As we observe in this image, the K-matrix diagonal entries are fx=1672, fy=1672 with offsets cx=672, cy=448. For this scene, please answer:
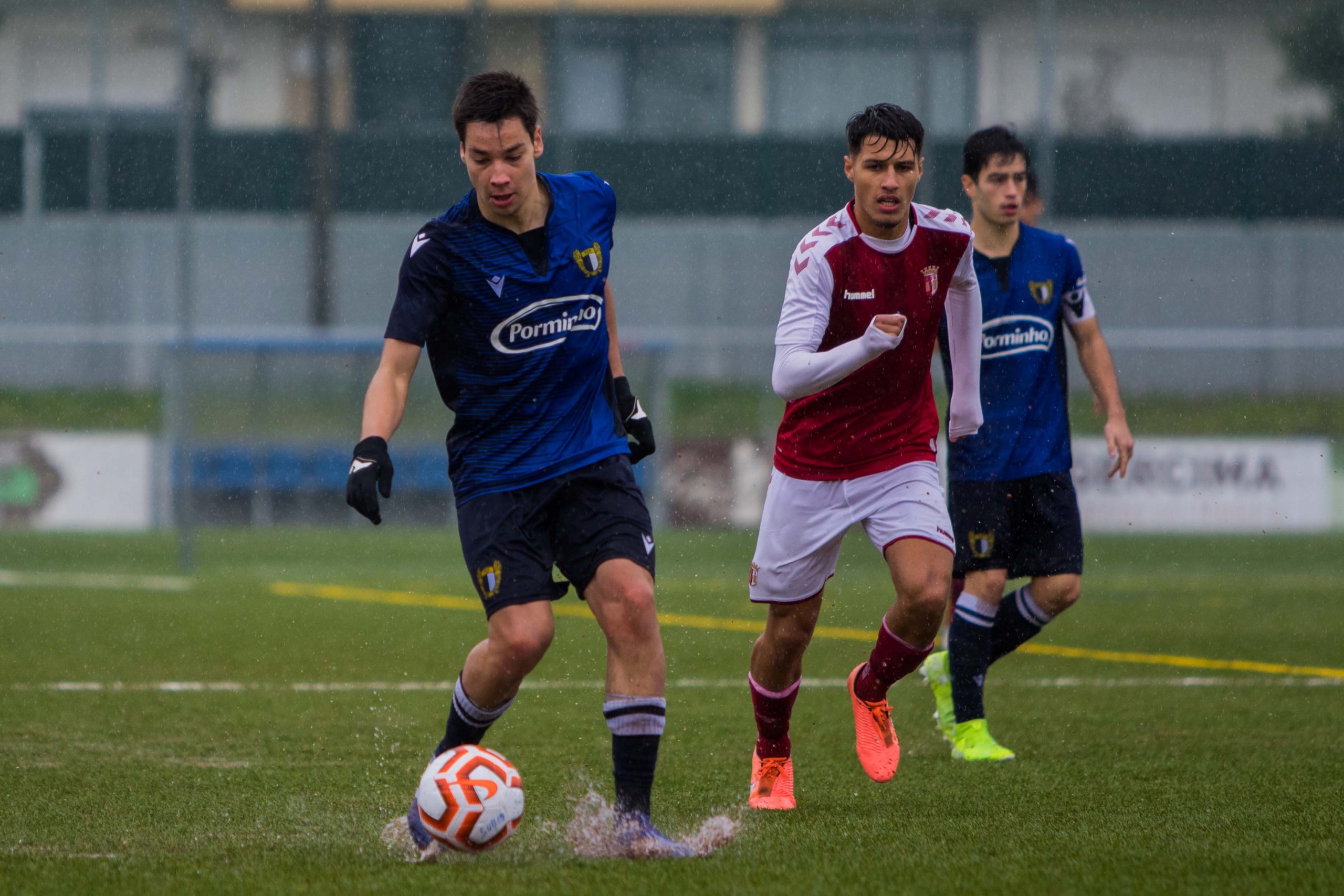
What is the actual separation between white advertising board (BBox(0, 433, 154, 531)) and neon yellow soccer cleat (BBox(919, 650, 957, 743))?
12331 mm

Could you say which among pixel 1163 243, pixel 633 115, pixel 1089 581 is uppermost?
pixel 633 115

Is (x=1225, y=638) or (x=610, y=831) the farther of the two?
(x=1225, y=638)

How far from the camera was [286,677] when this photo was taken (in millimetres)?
7773

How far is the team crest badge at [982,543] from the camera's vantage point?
234 inches

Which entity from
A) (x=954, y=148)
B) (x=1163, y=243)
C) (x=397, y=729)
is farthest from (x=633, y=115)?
(x=397, y=729)

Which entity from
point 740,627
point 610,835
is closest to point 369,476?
point 610,835

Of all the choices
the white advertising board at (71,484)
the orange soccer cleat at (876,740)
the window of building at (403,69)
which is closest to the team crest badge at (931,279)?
the orange soccer cleat at (876,740)

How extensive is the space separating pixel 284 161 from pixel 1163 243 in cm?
914

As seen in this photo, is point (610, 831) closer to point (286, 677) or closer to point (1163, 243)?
point (286, 677)

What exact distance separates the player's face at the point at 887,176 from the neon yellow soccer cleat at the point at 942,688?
1.89m

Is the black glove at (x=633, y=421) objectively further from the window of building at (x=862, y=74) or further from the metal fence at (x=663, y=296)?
the metal fence at (x=663, y=296)

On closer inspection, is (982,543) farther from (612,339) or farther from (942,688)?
(612,339)

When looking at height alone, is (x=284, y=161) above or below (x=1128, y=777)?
above

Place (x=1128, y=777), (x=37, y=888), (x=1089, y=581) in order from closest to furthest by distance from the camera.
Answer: (x=37, y=888), (x=1128, y=777), (x=1089, y=581)
